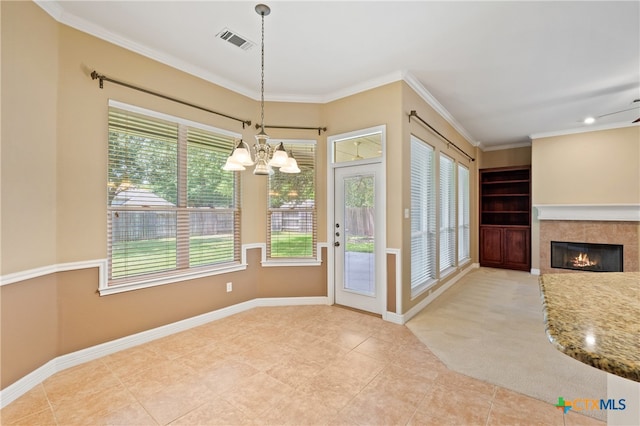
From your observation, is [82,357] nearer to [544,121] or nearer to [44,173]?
[44,173]

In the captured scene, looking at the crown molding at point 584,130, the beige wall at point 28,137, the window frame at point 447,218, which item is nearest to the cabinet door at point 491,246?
the window frame at point 447,218

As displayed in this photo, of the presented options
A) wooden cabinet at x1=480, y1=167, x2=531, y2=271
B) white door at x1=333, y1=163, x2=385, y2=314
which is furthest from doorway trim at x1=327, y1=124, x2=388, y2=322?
wooden cabinet at x1=480, y1=167, x2=531, y2=271

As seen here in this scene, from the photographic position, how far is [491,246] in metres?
6.84

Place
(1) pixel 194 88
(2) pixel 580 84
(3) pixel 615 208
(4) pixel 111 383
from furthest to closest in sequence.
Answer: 1. (3) pixel 615 208
2. (2) pixel 580 84
3. (1) pixel 194 88
4. (4) pixel 111 383

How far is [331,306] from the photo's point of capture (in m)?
4.05

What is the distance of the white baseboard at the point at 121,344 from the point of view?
7.04ft

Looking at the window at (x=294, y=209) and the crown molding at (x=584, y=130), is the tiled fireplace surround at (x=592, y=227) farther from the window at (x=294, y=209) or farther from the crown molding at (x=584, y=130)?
the window at (x=294, y=209)

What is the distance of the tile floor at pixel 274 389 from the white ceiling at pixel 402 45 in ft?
9.18

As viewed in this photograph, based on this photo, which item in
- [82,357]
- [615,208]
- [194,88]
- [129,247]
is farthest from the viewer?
[615,208]

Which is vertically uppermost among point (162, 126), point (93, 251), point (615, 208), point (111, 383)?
point (162, 126)

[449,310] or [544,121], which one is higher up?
[544,121]

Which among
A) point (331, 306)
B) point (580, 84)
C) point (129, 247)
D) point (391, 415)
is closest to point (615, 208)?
point (580, 84)

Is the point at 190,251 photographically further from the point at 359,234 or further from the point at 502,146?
the point at 502,146

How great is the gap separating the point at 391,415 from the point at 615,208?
6.04m
